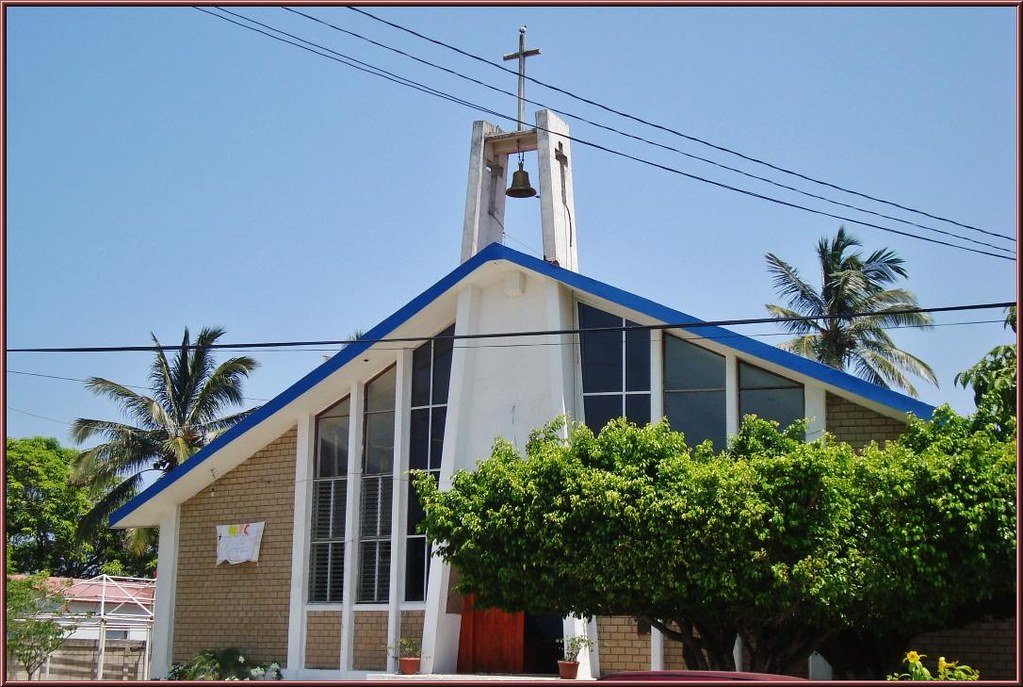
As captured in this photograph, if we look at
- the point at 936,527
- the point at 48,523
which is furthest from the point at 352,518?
the point at 48,523

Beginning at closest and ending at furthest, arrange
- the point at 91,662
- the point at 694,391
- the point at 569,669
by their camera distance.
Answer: the point at 569,669 → the point at 694,391 → the point at 91,662

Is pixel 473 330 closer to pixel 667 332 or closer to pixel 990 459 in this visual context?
pixel 667 332

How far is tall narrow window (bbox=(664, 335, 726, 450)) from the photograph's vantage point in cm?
2231

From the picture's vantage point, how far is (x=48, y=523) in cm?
4931

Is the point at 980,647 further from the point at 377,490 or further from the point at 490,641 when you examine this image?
the point at 377,490

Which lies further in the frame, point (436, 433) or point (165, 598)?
point (165, 598)

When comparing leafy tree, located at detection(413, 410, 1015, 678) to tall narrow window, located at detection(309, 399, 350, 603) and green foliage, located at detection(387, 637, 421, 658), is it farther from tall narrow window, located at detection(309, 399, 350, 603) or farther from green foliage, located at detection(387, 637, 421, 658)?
tall narrow window, located at detection(309, 399, 350, 603)

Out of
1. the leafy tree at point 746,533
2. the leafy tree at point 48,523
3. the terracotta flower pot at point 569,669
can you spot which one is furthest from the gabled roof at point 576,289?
the leafy tree at point 48,523

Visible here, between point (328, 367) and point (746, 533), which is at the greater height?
point (328, 367)

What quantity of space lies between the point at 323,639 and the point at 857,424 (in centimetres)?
1034

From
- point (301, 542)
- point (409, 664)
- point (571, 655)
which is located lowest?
point (409, 664)

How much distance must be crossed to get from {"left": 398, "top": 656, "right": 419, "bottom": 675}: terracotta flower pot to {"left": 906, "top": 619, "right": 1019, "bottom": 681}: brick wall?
8.01 meters

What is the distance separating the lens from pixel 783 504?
57.3ft

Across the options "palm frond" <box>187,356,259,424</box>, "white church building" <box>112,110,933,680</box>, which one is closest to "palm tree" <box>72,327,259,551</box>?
"palm frond" <box>187,356,259,424</box>
